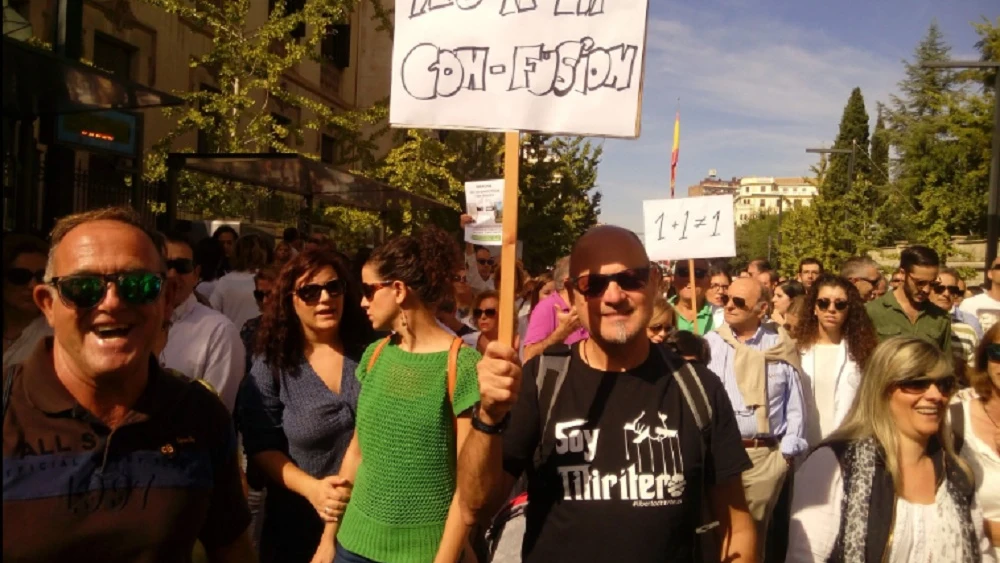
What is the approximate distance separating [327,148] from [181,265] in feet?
69.7

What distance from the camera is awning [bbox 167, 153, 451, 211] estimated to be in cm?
1027

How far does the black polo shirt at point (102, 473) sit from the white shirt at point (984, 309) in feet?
26.0

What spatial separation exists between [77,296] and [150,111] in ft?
49.6

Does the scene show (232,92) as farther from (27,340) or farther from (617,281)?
(617,281)

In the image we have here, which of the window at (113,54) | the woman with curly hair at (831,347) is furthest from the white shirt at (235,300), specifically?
the window at (113,54)

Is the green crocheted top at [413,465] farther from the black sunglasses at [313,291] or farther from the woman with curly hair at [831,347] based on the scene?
the woman with curly hair at [831,347]

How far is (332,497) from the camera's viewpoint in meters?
3.39

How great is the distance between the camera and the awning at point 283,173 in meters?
10.3

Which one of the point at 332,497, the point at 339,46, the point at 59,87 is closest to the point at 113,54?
the point at 59,87

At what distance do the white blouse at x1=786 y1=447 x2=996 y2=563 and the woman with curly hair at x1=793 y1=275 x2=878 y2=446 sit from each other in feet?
8.85

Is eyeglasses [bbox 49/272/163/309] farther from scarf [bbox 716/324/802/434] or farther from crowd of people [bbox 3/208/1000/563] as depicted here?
scarf [bbox 716/324/802/434]

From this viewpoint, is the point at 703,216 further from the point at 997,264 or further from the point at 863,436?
the point at 863,436

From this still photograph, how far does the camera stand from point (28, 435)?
206 centimetres

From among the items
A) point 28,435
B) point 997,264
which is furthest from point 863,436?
point 997,264
